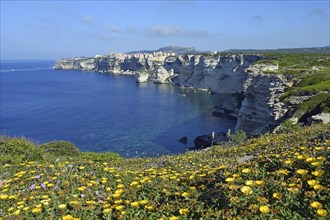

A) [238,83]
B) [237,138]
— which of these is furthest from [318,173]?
[238,83]

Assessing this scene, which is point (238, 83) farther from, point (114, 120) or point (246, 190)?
point (246, 190)

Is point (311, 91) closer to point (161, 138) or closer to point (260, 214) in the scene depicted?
point (161, 138)

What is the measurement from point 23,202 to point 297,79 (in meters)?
52.1

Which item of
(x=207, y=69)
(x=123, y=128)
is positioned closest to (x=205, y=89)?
(x=207, y=69)

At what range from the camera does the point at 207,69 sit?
4850 inches

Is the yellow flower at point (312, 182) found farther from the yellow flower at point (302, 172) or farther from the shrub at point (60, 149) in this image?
the shrub at point (60, 149)

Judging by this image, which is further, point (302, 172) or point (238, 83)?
point (238, 83)

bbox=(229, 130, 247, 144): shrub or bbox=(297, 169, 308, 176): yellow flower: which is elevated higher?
bbox=(297, 169, 308, 176): yellow flower

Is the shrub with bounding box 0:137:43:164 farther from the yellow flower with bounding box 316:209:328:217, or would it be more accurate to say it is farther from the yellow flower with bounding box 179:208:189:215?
the yellow flower with bounding box 316:209:328:217

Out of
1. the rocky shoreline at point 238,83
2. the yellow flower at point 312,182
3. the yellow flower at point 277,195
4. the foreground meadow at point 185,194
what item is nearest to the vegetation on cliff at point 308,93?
the rocky shoreline at point 238,83

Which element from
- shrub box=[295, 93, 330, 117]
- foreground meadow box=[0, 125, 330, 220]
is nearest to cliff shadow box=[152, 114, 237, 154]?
shrub box=[295, 93, 330, 117]

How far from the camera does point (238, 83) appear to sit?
106250mm

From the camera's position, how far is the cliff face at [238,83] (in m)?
50.5

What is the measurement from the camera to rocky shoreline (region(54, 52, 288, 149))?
50391 mm
